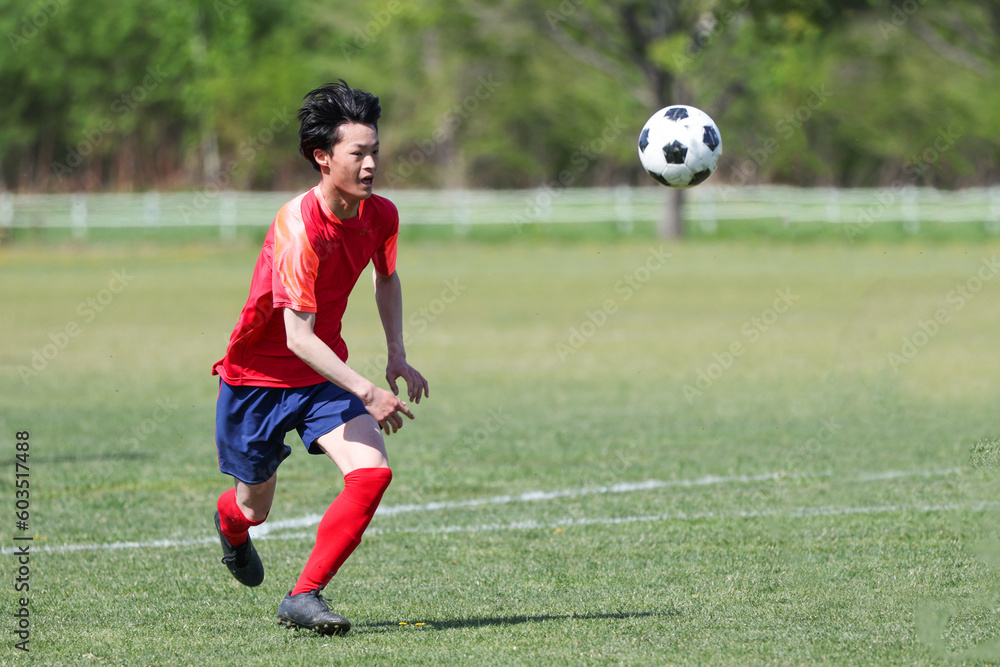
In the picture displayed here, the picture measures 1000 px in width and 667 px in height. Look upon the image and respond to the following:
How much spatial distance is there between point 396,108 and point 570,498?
1888 inches

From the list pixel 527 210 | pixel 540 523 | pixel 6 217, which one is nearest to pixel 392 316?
pixel 540 523

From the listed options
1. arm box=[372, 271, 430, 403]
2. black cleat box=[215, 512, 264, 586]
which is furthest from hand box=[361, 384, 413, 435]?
black cleat box=[215, 512, 264, 586]

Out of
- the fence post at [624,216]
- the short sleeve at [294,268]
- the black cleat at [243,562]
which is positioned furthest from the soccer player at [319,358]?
the fence post at [624,216]

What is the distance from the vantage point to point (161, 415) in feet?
35.3

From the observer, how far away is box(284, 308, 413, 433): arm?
4.54 meters

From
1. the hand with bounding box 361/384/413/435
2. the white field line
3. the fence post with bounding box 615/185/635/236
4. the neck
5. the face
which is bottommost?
the fence post with bounding box 615/185/635/236

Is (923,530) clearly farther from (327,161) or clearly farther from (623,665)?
(327,161)

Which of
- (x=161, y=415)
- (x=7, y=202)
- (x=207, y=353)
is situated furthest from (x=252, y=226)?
(x=161, y=415)

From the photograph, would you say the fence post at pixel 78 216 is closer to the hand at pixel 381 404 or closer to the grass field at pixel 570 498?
the grass field at pixel 570 498

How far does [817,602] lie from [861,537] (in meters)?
1.26

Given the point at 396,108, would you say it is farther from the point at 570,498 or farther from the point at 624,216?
the point at 570,498

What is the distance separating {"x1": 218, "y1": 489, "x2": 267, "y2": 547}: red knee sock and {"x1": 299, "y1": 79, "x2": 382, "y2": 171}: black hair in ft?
4.74

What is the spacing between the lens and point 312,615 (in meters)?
4.63

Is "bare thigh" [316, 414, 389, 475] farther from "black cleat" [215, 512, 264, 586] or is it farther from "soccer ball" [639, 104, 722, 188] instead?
"soccer ball" [639, 104, 722, 188]
